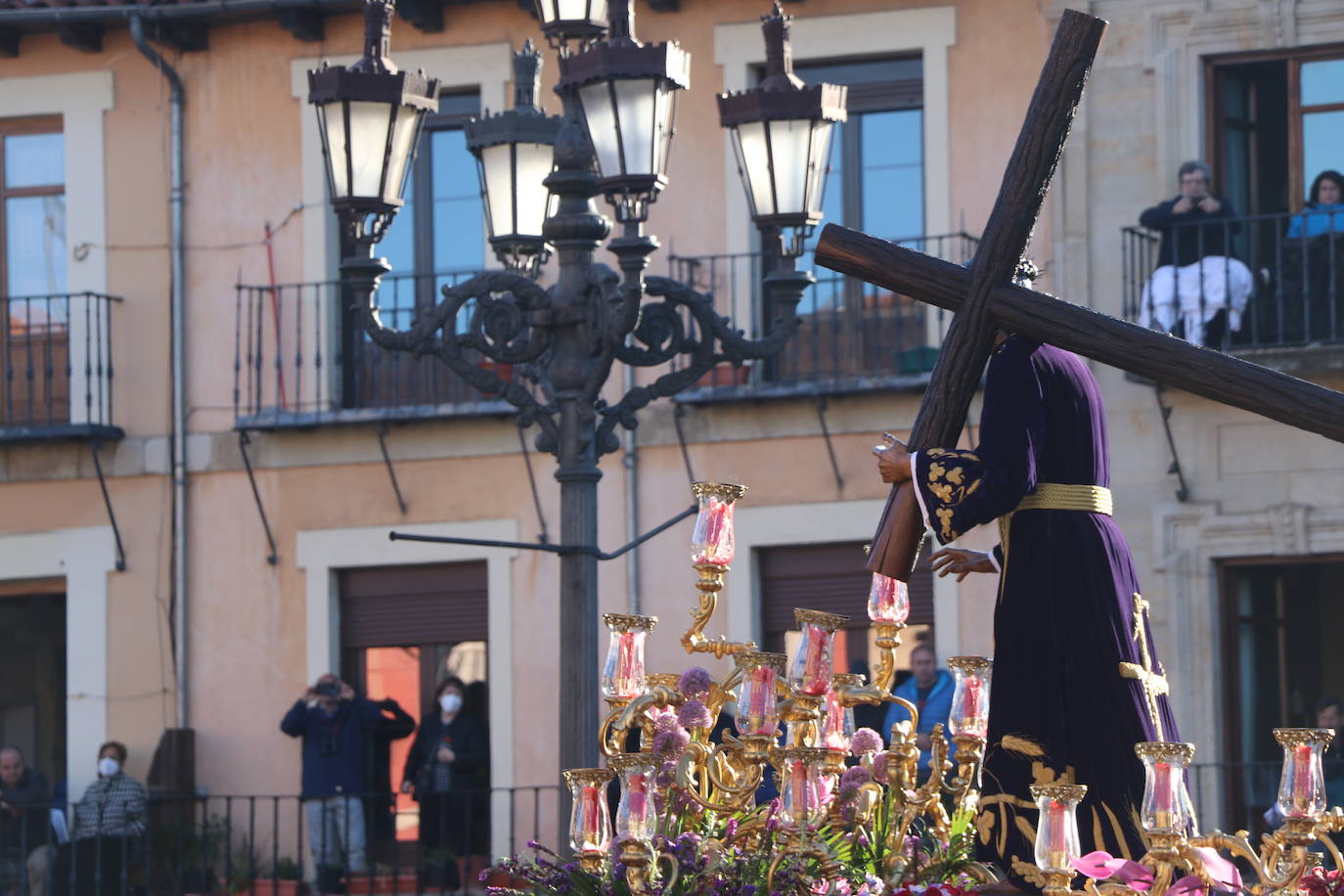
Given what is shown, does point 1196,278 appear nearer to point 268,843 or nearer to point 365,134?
point 268,843

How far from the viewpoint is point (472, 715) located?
17.7 metres

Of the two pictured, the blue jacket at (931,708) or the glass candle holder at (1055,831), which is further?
the blue jacket at (931,708)

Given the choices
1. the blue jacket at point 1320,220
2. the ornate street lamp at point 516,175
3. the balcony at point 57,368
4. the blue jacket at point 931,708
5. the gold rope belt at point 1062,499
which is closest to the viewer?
the gold rope belt at point 1062,499

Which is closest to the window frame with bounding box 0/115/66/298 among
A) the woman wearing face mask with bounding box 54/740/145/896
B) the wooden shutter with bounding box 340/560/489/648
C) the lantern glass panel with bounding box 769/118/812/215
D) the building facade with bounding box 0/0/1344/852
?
the building facade with bounding box 0/0/1344/852

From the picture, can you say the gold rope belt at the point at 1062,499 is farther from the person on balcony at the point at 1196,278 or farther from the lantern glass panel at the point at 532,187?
the person on balcony at the point at 1196,278

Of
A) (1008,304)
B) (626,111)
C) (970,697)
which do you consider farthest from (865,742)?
(626,111)

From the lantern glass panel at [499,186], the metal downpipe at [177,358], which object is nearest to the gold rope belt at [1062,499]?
the lantern glass panel at [499,186]

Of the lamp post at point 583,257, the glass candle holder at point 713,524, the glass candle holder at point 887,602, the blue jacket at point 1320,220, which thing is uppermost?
the blue jacket at point 1320,220

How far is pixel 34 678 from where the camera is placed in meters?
19.9

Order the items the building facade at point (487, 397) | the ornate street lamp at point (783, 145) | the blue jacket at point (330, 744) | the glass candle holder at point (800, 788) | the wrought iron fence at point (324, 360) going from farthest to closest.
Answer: the wrought iron fence at point (324, 360) < the blue jacket at point (330, 744) < the building facade at point (487, 397) < the ornate street lamp at point (783, 145) < the glass candle holder at point (800, 788)

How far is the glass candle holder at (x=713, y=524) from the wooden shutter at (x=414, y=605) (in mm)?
10849

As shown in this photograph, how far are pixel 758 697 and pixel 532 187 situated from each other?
15.6 feet

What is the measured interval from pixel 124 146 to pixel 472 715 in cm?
454

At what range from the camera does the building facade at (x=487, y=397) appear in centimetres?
1662
